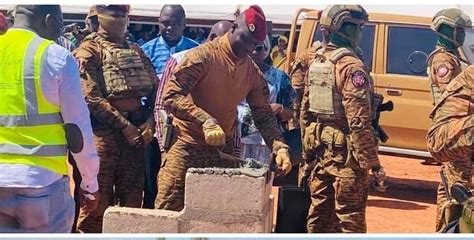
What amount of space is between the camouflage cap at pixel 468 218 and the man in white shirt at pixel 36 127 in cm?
184

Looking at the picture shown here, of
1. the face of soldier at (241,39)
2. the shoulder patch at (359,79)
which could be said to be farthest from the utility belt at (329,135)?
the face of soldier at (241,39)

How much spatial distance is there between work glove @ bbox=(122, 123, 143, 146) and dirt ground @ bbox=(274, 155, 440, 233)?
8.47ft

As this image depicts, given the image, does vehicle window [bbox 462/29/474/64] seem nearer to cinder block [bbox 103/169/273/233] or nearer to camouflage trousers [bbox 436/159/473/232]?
camouflage trousers [bbox 436/159/473/232]

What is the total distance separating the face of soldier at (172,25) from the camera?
26.7 feet

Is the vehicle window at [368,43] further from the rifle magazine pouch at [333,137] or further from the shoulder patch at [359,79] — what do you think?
the shoulder patch at [359,79]

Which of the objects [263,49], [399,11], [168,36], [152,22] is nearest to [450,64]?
[263,49]

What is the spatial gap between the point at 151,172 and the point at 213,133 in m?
1.79

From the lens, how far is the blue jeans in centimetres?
447

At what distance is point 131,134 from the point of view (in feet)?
20.9

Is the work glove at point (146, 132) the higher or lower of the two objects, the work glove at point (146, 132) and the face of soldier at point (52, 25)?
the lower

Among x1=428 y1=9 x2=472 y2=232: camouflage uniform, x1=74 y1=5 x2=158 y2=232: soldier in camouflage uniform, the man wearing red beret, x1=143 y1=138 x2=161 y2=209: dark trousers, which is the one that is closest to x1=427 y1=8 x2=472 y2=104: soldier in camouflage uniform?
x1=428 y1=9 x2=472 y2=232: camouflage uniform

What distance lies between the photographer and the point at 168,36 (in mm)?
8148

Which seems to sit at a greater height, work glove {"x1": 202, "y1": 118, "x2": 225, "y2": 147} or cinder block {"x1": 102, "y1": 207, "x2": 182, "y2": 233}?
work glove {"x1": 202, "y1": 118, "x2": 225, "y2": 147}

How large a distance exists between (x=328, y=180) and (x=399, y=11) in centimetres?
543
